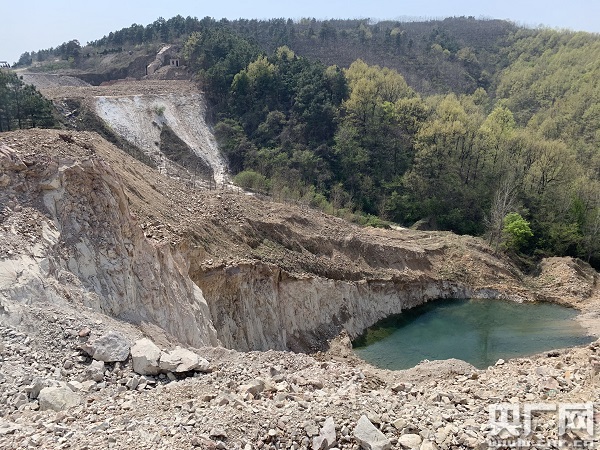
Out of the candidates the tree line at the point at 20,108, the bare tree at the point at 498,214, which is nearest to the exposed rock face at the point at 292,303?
the bare tree at the point at 498,214

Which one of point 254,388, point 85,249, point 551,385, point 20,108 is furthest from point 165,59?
point 551,385

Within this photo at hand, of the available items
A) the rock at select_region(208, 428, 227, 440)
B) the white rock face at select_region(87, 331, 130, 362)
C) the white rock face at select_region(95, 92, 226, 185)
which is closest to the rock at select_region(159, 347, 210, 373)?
the white rock face at select_region(87, 331, 130, 362)

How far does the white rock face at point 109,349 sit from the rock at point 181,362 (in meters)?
0.84

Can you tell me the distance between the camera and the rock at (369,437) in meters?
8.32

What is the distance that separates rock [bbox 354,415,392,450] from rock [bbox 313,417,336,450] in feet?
1.38

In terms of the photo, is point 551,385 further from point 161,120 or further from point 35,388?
point 161,120

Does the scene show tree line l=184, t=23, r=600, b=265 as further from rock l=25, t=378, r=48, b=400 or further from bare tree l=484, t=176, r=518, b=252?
rock l=25, t=378, r=48, b=400

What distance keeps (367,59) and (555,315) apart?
62888 mm

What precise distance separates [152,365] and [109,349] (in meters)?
1.08

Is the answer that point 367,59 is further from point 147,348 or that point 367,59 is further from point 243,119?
point 147,348

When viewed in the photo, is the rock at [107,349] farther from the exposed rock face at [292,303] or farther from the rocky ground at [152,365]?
the exposed rock face at [292,303]

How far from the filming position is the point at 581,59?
70.2 meters

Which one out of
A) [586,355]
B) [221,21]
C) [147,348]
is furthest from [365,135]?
[221,21]

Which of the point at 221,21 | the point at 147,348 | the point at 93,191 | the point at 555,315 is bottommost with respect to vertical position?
the point at 555,315
